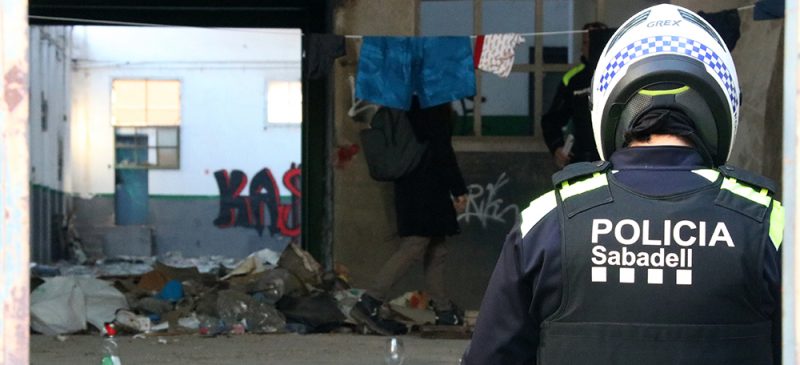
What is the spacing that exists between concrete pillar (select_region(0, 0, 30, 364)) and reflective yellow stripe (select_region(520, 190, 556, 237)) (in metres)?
0.84

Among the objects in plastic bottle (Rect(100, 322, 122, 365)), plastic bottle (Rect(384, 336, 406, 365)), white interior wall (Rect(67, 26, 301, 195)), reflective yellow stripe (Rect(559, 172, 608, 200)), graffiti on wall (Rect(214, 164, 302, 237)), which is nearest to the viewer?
reflective yellow stripe (Rect(559, 172, 608, 200))

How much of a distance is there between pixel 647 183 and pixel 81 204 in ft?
93.8

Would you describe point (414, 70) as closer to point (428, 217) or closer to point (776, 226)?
point (428, 217)

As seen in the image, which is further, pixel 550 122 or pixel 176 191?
pixel 176 191

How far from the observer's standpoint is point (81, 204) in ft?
97.8

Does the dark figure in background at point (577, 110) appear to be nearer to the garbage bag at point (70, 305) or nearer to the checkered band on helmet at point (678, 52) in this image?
the garbage bag at point (70, 305)

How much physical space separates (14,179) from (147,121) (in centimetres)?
2951

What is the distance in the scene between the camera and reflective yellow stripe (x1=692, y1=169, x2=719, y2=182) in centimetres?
229

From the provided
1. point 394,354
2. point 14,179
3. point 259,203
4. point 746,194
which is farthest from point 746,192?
point 259,203

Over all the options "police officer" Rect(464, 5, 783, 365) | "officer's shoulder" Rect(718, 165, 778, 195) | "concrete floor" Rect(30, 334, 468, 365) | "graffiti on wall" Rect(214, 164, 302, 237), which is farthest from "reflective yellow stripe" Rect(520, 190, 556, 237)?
"graffiti on wall" Rect(214, 164, 302, 237)

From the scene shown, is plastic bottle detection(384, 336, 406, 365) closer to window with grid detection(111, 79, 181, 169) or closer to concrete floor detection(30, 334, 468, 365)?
concrete floor detection(30, 334, 468, 365)

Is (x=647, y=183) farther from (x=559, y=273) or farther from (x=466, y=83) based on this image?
(x=466, y=83)

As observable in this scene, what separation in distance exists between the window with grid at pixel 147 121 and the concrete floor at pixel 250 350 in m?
22.2

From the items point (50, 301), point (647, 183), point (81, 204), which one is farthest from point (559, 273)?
point (81, 204)
